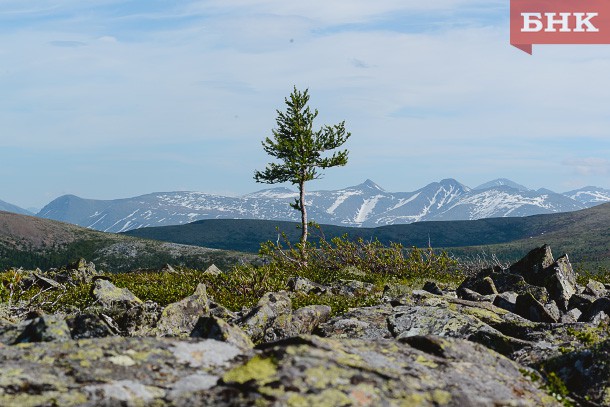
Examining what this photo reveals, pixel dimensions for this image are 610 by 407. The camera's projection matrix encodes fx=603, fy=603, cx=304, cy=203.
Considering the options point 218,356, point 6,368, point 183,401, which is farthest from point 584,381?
point 6,368

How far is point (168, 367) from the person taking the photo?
484cm

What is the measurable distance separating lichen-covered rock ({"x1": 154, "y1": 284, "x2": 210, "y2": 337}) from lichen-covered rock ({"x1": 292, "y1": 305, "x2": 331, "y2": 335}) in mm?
2194

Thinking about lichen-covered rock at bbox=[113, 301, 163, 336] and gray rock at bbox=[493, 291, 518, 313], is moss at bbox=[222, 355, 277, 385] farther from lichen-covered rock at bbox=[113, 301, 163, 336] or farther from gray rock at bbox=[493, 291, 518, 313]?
gray rock at bbox=[493, 291, 518, 313]

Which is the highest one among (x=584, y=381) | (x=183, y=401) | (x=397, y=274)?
(x=183, y=401)

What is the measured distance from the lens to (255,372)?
178 inches

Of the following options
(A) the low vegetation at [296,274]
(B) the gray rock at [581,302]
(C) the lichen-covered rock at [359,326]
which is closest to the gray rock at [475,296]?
(B) the gray rock at [581,302]

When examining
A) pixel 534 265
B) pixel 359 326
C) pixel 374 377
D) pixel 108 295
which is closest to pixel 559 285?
pixel 534 265

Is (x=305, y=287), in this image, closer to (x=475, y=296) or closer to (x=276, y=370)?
(x=475, y=296)

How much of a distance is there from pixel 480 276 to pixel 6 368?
20840mm

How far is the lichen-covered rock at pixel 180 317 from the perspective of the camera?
43.1 ft

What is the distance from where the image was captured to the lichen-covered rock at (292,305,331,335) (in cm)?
1248

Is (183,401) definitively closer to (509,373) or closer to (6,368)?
(6,368)

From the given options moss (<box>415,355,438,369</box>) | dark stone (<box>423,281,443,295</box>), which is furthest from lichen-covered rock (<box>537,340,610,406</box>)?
dark stone (<box>423,281,443,295</box>)

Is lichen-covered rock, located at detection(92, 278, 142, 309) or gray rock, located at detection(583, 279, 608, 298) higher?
lichen-covered rock, located at detection(92, 278, 142, 309)
